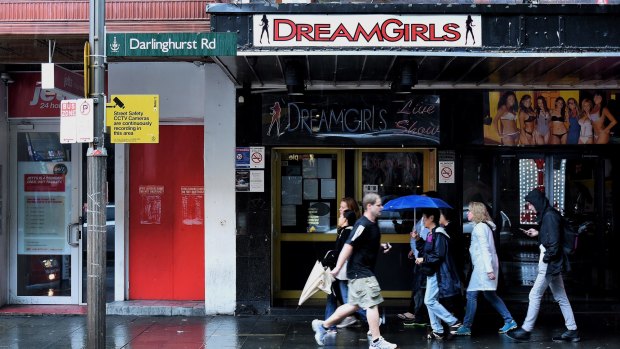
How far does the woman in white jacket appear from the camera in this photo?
8.36 m

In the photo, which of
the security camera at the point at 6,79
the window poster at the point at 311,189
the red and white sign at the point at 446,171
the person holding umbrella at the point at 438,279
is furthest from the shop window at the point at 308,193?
the security camera at the point at 6,79

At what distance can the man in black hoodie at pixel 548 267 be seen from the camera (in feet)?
26.6

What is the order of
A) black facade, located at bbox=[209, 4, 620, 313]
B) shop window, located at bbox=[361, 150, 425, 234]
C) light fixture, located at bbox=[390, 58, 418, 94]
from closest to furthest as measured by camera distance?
light fixture, located at bbox=[390, 58, 418, 94]
black facade, located at bbox=[209, 4, 620, 313]
shop window, located at bbox=[361, 150, 425, 234]

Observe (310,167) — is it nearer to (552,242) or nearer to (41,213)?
(552,242)

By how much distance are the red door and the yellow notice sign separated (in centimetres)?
307

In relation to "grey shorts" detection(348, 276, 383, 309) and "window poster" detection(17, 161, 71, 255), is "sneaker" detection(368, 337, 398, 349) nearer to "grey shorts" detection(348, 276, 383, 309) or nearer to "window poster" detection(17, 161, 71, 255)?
"grey shorts" detection(348, 276, 383, 309)

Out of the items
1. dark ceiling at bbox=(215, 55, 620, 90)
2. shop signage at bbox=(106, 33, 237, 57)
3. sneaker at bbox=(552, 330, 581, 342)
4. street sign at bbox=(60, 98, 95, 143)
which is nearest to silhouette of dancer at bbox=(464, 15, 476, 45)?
dark ceiling at bbox=(215, 55, 620, 90)

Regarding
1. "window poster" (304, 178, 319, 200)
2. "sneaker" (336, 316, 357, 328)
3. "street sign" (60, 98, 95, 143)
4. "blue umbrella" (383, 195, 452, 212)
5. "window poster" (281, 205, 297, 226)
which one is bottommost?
"sneaker" (336, 316, 357, 328)

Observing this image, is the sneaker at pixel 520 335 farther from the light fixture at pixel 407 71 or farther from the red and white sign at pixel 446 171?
the light fixture at pixel 407 71

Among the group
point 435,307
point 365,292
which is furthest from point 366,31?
point 435,307

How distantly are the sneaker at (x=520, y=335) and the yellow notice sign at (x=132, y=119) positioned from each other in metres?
4.93

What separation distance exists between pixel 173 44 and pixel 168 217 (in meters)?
3.46

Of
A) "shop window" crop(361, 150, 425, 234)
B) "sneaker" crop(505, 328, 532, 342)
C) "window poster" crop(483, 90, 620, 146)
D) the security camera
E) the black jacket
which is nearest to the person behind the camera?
the black jacket

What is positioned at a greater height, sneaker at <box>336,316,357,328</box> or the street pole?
the street pole
